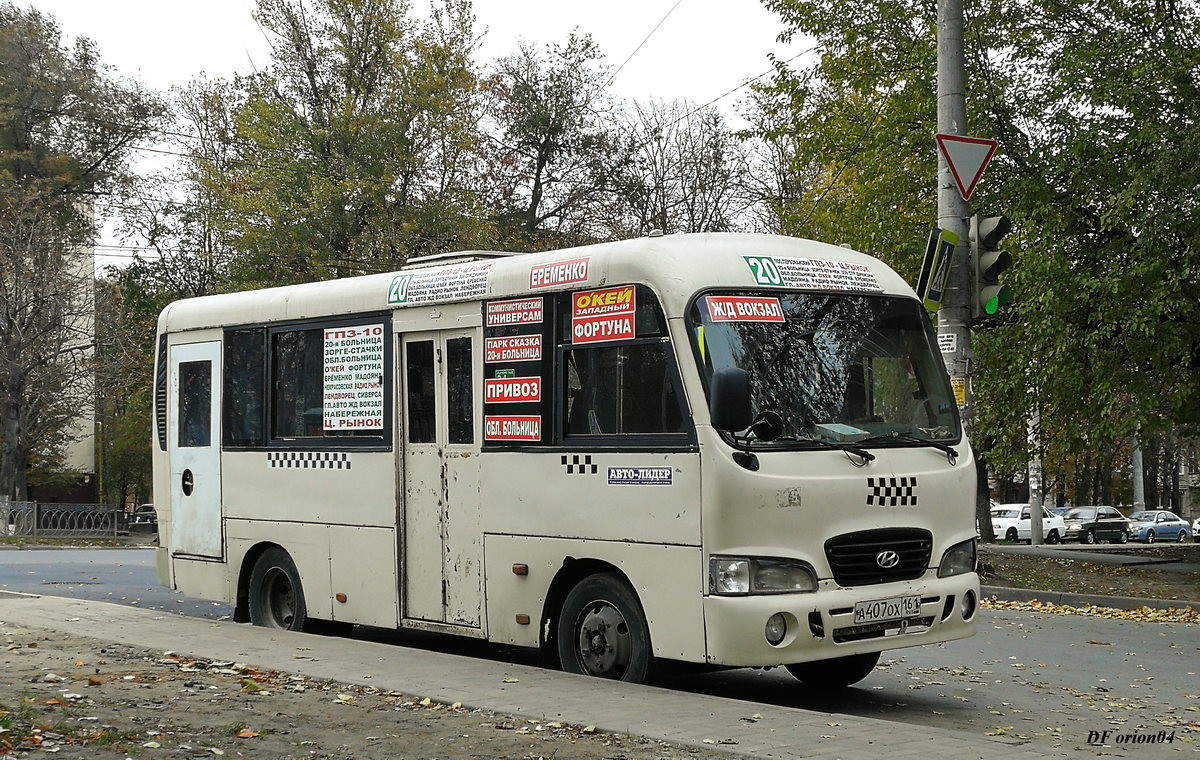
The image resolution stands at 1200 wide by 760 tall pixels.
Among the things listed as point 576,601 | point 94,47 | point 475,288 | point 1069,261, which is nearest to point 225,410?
point 475,288

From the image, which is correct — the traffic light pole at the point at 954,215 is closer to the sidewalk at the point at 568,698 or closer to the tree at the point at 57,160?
the sidewalk at the point at 568,698

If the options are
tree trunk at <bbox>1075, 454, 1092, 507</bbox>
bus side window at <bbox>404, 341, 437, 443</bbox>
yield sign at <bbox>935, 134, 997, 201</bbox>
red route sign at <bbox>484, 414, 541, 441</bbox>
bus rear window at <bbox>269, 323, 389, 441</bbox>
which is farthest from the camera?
tree trunk at <bbox>1075, 454, 1092, 507</bbox>

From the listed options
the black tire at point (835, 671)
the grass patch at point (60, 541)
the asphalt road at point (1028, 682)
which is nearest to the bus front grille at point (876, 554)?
the asphalt road at point (1028, 682)

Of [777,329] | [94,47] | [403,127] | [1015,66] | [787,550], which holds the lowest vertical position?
[787,550]

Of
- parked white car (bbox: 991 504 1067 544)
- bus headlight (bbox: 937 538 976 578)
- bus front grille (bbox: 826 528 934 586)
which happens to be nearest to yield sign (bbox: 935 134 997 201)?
bus headlight (bbox: 937 538 976 578)

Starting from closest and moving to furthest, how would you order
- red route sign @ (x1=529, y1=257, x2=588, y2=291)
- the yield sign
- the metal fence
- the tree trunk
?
red route sign @ (x1=529, y1=257, x2=588, y2=291) < the yield sign < the metal fence < the tree trunk

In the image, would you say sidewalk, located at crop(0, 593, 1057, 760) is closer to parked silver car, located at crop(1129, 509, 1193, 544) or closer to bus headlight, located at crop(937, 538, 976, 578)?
bus headlight, located at crop(937, 538, 976, 578)

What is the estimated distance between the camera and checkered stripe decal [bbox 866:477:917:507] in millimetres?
8797

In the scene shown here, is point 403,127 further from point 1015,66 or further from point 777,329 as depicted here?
point 777,329

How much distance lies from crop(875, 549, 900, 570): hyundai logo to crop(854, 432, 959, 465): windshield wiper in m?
0.69

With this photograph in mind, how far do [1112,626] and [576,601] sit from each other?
738 centimetres

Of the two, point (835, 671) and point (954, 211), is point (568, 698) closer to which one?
point (835, 671)

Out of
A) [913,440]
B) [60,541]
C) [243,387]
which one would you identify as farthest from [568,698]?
[60,541]

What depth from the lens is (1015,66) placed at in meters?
22.9
